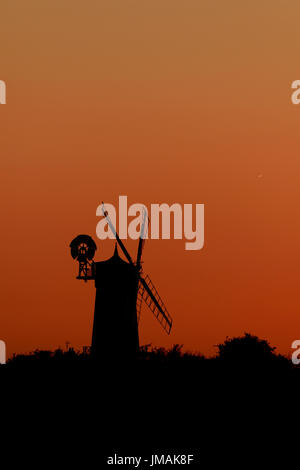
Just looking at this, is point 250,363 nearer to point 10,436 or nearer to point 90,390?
point 90,390

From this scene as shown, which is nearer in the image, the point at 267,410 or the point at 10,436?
the point at 10,436

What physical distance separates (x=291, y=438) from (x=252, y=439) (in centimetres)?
145

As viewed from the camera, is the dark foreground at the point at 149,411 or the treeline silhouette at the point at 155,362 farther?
the treeline silhouette at the point at 155,362

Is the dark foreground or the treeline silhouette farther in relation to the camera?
the treeline silhouette

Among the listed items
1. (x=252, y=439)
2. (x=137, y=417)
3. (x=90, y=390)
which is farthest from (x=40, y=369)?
(x=252, y=439)

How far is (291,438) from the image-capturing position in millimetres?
44906

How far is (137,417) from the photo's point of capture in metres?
46.4

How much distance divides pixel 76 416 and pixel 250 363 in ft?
41.3
